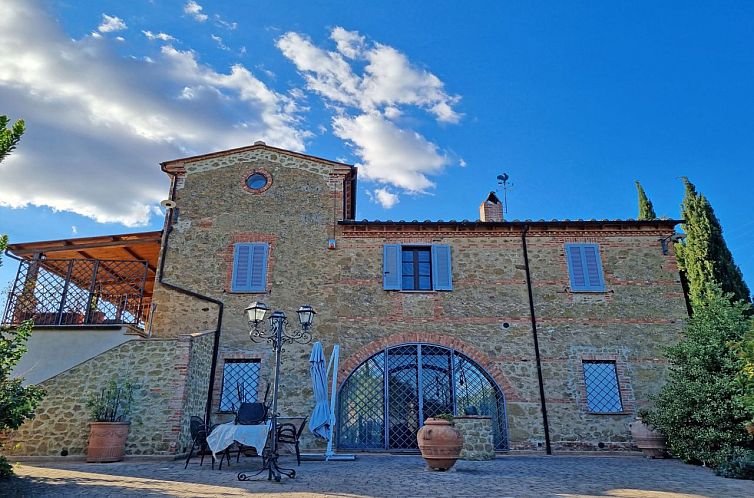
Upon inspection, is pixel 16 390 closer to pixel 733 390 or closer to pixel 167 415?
pixel 167 415

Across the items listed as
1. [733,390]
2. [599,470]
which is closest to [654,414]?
[733,390]

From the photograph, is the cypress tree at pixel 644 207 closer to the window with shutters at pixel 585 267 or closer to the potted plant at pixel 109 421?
the window with shutters at pixel 585 267

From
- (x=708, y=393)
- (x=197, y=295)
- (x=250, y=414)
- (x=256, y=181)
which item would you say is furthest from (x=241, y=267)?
(x=708, y=393)

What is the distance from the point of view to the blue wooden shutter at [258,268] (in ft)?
40.7

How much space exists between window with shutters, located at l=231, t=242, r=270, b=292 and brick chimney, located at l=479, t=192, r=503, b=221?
6077mm

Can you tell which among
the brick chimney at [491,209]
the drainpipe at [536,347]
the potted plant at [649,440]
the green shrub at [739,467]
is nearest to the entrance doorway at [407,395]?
the drainpipe at [536,347]

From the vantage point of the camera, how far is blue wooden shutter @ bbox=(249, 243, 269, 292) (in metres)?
12.4

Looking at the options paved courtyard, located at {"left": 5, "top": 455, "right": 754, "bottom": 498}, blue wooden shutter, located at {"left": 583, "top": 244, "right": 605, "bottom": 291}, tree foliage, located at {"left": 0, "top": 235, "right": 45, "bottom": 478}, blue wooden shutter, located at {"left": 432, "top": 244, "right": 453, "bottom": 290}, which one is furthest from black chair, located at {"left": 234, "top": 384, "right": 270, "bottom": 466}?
blue wooden shutter, located at {"left": 583, "top": 244, "right": 605, "bottom": 291}

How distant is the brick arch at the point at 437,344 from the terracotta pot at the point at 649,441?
2.50m

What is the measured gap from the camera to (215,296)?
12289 millimetres

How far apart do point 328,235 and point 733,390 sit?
29.5 ft

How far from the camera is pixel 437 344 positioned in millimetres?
11945

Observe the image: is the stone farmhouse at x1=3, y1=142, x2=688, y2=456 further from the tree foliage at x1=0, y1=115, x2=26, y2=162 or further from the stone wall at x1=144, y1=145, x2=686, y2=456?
the tree foliage at x1=0, y1=115, x2=26, y2=162

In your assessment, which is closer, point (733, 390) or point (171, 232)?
point (733, 390)
